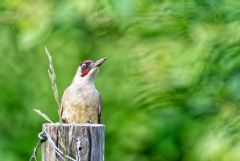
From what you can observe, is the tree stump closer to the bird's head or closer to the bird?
the bird

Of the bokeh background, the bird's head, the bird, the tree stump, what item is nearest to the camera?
the tree stump

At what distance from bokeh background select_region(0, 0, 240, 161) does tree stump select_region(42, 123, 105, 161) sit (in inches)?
22.6

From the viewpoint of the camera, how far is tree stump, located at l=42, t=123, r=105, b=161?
4.35 metres

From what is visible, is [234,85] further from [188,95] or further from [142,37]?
[142,37]

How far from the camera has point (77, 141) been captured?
4352 mm

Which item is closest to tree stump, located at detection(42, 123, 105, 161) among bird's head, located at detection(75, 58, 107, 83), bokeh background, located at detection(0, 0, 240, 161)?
bokeh background, located at detection(0, 0, 240, 161)

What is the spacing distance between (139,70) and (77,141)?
7.48ft

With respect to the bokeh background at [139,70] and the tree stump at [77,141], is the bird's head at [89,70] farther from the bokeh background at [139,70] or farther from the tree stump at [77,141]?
the tree stump at [77,141]

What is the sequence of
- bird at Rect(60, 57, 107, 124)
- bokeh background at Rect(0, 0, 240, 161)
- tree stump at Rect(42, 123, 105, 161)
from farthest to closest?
bokeh background at Rect(0, 0, 240, 161)
bird at Rect(60, 57, 107, 124)
tree stump at Rect(42, 123, 105, 161)

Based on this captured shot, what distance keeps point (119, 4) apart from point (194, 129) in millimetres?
3538

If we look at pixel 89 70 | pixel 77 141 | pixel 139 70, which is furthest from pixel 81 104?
pixel 77 141

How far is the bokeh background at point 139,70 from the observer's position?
5.70m

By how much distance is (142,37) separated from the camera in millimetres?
6781

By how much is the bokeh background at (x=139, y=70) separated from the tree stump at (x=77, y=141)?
575 mm
